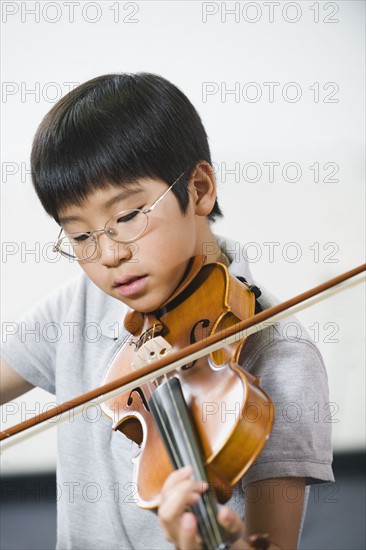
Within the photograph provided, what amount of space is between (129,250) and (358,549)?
816 mm

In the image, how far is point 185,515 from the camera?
20.0 inches

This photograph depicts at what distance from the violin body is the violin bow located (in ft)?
0.04

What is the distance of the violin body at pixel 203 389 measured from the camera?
0.55 meters

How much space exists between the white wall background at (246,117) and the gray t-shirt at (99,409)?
19.5 inches

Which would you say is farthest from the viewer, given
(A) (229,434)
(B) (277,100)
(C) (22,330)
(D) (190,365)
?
(B) (277,100)

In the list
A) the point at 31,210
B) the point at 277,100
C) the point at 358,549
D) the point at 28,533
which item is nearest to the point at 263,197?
the point at 277,100

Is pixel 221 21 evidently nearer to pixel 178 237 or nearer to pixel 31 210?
pixel 31 210

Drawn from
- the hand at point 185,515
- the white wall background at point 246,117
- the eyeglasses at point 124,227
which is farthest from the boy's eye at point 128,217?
the white wall background at point 246,117

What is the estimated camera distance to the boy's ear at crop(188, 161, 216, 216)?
2.45ft

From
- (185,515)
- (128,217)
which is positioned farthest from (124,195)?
(185,515)

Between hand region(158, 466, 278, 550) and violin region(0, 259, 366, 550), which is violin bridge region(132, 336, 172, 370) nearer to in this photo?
violin region(0, 259, 366, 550)

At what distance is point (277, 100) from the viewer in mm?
1368

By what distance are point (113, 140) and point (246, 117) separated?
2.40ft

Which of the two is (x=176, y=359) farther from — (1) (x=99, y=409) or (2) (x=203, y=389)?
(1) (x=99, y=409)
